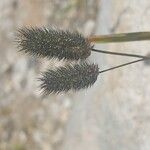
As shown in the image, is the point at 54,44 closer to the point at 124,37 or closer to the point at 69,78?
the point at 69,78

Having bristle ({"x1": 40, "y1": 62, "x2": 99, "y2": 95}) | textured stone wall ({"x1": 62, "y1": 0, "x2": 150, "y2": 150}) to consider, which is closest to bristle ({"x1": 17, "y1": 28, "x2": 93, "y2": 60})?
bristle ({"x1": 40, "y1": 62, "x2": 99, "y2": 95})

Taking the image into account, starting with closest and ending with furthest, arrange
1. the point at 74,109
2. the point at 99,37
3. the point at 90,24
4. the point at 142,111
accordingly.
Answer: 1. the point at 99,37
2. the point at 142,111
3. the point at 74,109
4. the point at 90,24

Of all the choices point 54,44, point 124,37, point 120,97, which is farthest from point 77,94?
point 54,44

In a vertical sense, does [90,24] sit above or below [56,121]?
above


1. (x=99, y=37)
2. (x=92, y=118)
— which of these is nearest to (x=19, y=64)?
(x=92, y=118)

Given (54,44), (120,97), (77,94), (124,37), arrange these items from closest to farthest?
(54,44) → (124,37) → (120,97) → (77,94)

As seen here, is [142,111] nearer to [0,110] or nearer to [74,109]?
[74,109]

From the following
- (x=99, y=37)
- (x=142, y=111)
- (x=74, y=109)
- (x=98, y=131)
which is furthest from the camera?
(x=74, y=109)

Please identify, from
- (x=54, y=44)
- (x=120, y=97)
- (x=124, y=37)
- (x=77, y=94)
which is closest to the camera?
(x=54, y=44)
